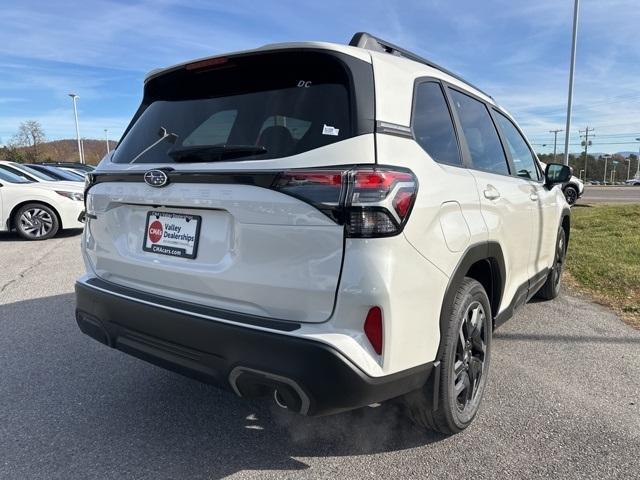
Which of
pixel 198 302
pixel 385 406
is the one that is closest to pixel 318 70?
pixel 198 302

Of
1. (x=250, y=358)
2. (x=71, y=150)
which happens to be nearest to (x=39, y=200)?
(x=250, y=358)

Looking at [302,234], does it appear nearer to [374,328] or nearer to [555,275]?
[374,328]

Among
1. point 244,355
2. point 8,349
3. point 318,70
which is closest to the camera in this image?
point 244,355

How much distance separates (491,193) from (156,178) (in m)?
1.86

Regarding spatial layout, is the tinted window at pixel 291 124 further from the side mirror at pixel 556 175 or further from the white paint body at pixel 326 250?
the side mirror at pixel 556 175

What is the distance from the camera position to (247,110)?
2.30 metres

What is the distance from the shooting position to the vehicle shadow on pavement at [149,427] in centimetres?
237

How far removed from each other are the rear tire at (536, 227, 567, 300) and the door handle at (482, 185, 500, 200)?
2.28m

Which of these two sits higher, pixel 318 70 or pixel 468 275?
pixel 318 70

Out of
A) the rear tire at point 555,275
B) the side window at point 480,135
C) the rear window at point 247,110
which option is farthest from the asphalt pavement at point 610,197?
the rear window at point 247,110

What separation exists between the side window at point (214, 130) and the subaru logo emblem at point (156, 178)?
22 centimetres

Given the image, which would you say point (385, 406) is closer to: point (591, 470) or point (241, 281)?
point (591, 470)

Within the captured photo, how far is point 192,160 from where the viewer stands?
2283mm

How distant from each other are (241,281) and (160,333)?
19.9 inches
